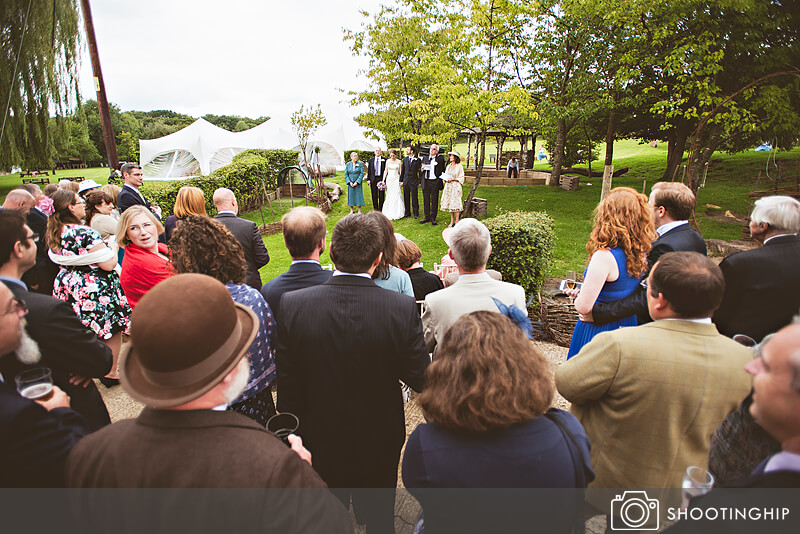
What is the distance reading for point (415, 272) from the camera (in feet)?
11.7

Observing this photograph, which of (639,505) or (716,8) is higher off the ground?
(716,8)

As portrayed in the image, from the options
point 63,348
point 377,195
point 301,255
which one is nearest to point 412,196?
point 377,195

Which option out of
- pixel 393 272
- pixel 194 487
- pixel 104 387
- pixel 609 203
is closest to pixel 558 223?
pixel 609 203

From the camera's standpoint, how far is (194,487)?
38.9 inches

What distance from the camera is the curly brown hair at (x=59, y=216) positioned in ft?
11.9

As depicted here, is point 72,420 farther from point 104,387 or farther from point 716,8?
point 716,8

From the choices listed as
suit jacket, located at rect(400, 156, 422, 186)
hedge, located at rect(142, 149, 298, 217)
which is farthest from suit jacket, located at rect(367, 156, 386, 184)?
hedge, located at rect(142, 149, 298, 217)

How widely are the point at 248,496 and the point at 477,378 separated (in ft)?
2.47

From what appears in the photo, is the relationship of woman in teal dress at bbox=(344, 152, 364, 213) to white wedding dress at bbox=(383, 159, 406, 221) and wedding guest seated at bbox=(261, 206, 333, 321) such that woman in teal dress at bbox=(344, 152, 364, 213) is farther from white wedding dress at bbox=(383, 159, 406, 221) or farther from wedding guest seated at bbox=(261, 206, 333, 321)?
wedding guest seated at bbox=(261, 206, 333, 321)

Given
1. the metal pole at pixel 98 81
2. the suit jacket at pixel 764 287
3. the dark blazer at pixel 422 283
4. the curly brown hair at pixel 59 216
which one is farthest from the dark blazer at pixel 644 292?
the metal pole at pixel 98 81

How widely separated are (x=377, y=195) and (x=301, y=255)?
1033 centimetres

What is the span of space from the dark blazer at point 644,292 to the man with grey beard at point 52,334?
3.34m

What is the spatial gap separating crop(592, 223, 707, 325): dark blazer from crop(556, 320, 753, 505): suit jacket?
1015mm

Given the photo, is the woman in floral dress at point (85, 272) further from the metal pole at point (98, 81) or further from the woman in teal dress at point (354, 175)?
the metal pole at point (98, 81)
